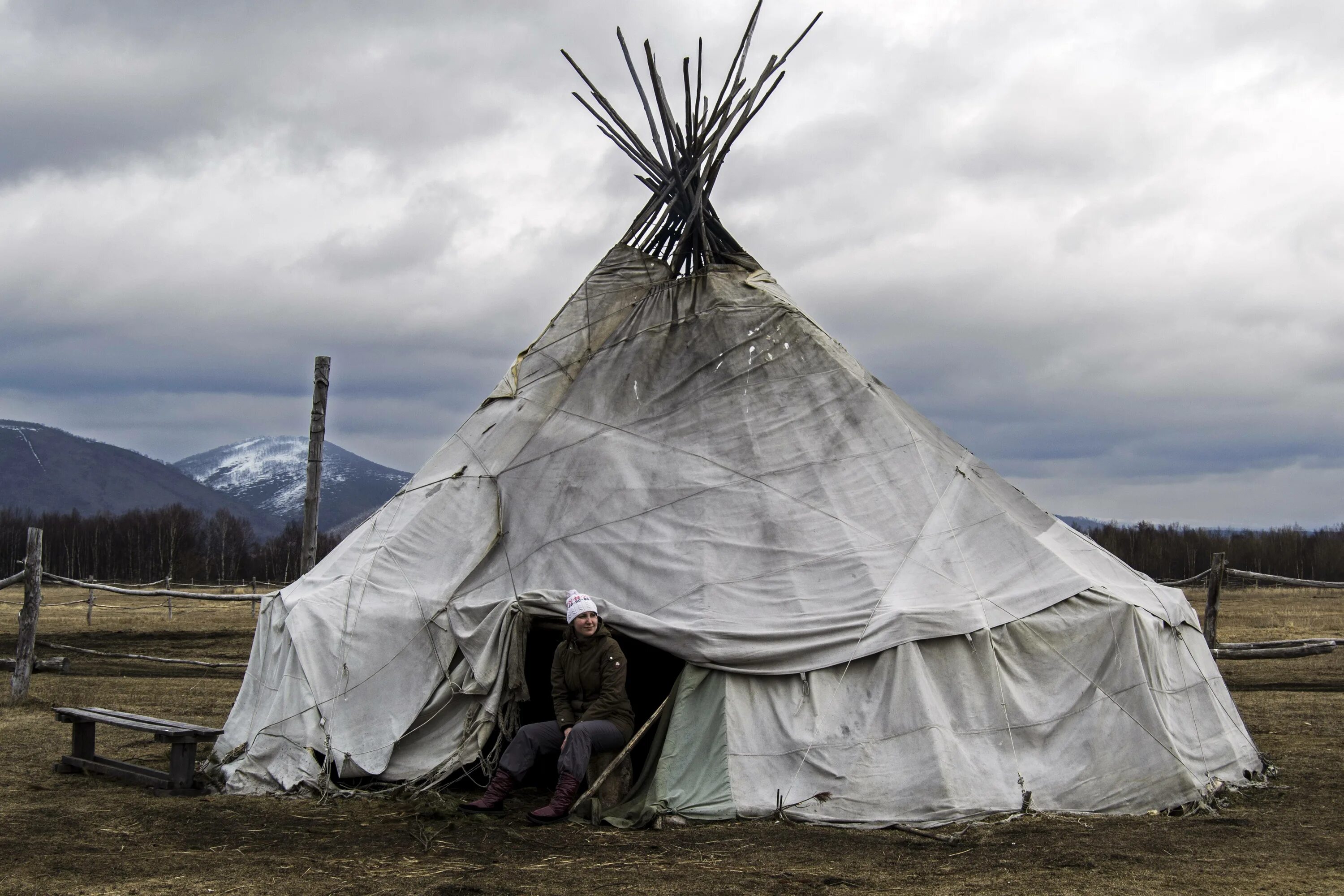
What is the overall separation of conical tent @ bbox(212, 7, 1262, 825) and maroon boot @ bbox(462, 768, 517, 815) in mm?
352

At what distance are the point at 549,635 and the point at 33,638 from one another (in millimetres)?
5855

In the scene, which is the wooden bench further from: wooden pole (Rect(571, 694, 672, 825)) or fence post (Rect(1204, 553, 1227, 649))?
fence post (Rect(1204, 553, 1227, 649))

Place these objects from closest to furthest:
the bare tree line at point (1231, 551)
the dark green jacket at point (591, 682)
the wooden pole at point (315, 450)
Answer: the dark green jacket at point (591, 682), the wooden pole at point (315, 450), the bare tree line at point (1231, 551)

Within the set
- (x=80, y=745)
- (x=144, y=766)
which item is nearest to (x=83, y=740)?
(x=80, y=745)

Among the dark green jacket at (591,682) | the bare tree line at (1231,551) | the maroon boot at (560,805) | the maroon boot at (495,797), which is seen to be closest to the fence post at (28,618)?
the maroon boot at (495,797)

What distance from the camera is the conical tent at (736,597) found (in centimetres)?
589

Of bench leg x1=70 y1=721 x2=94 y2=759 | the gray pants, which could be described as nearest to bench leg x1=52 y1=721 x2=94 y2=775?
bench leg x1=70 y1=721 x2=94 y2=759

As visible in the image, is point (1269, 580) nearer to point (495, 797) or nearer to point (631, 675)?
point (631, 675)

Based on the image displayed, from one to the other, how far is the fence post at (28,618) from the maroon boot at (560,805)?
265 inches

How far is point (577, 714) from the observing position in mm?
6312

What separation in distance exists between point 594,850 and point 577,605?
1.38 meters

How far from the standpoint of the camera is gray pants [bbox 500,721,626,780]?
5.97 meters

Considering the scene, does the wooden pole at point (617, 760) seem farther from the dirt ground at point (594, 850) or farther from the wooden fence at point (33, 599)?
the wooden fence at point (33, 599)

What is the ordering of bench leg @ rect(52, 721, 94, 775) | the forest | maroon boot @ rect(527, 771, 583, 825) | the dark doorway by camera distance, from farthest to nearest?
the forest
the dark doorway
bench leg @ rect(52, 721, 94, 775)
maroon boot @ rect(527, 771, 583, 825)
